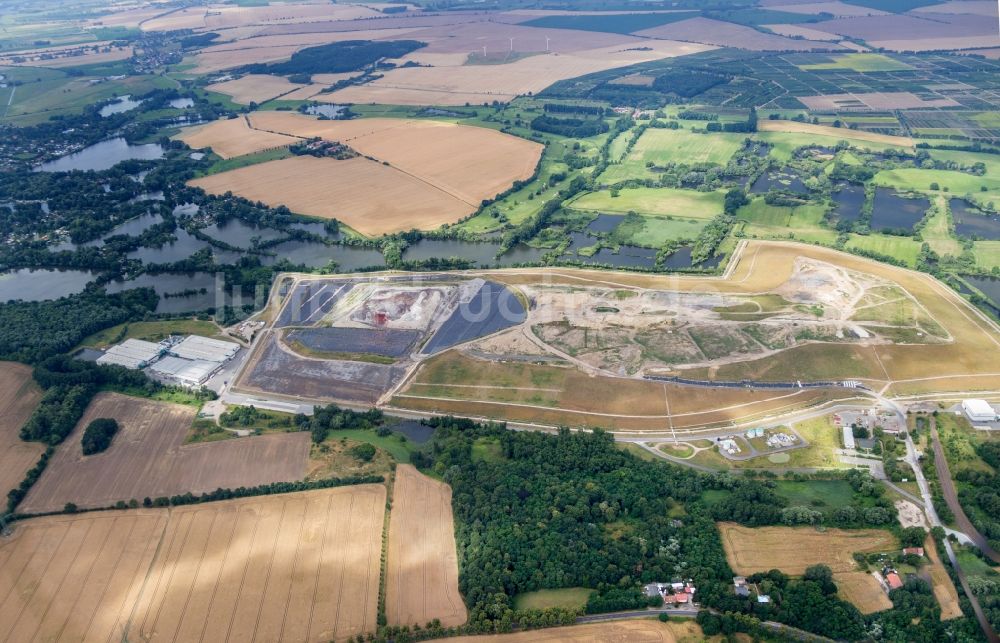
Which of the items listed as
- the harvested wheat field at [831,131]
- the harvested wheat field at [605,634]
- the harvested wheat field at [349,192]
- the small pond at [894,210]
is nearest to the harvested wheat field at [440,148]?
the harvested wheat field at [349,192]

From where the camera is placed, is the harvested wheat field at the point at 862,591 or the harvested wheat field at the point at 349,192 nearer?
the harvested wheat field at the point at 862,591

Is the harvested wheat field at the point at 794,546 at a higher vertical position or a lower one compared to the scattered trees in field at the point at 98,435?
higher

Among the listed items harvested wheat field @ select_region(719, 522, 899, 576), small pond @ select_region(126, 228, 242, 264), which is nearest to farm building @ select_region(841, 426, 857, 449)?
harvested wheat field @ select_region(719, 522, 899, 576)

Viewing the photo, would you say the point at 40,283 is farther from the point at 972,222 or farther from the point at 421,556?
the point at 972,222

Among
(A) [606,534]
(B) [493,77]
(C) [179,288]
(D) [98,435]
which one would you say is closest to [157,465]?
(D) [98,435]

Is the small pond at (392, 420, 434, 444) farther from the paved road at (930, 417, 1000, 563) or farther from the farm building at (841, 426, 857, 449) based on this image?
the paved road at (930, 417, 1000, 563)

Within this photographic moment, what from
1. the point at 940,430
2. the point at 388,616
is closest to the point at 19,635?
the point at 388,616

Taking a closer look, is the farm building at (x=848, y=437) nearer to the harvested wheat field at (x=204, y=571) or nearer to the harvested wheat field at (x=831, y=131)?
the harvested wheat field at (x=204, y=571)

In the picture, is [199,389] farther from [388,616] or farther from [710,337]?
[710,337]
